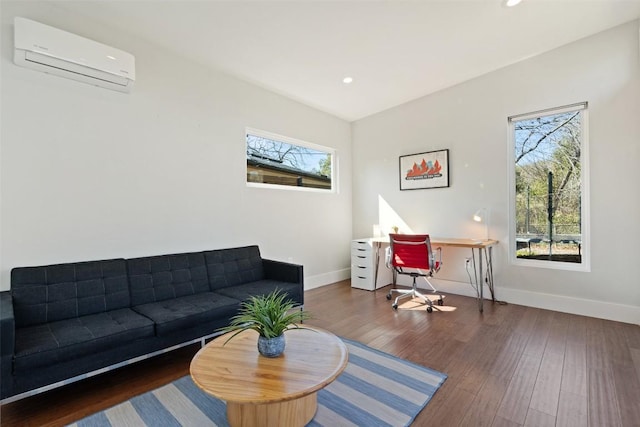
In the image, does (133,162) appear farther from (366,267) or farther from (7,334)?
(366,267)

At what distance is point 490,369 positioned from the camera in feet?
7.14

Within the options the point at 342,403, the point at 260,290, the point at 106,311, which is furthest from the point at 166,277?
the point at 342,403

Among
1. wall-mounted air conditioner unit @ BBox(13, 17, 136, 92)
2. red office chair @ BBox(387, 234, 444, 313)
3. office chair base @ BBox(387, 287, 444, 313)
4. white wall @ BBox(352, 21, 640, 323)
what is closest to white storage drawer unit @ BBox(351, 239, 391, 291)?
office chair base @ BBox(387, 287, 444, 313)

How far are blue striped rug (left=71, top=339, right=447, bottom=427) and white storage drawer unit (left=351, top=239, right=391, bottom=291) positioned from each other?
2274 millimetres

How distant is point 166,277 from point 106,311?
526 mm

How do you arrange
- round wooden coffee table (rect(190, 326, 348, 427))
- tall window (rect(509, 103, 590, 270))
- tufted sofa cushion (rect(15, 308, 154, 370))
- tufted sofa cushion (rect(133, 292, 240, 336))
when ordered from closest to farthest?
1. round wooden coffee table (rect(190, 326, 348, 427))
2. tufted sofa cushion (rect(15, 308, 154, 370))
3. tufted sofa cushion (rect(133, 292, 240, 336))
4. tall window (rect(509, 103, 590, 270))

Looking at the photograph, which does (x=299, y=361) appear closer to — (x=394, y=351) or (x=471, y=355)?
(x=394, y=351)

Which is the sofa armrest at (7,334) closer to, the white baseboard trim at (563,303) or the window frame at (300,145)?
the window frame at (300,145)

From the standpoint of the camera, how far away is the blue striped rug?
5.44ft

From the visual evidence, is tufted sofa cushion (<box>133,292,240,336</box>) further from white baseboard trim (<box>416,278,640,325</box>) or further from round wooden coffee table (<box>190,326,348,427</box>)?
white baseboard trim (<box>416,278,640,325</box>)

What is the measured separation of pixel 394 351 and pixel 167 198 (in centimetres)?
272

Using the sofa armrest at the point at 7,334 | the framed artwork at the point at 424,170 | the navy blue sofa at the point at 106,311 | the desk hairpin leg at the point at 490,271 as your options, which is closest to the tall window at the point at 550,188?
the desk hairpin leg at the point at 490,271

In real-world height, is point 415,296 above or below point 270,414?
below

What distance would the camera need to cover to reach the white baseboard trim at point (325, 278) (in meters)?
4.57
